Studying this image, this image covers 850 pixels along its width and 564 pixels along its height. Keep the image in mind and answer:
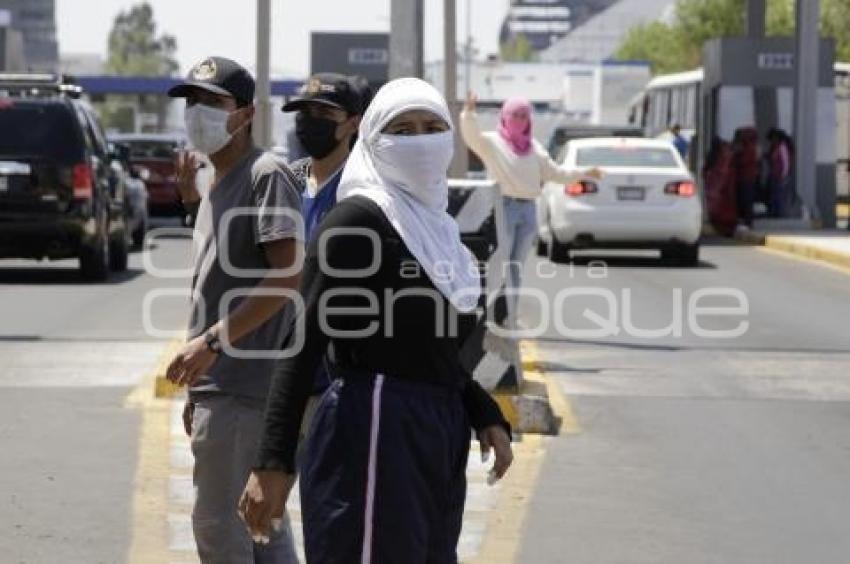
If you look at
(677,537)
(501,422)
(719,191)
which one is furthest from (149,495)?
(719,191)

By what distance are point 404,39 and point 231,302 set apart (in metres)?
12.1

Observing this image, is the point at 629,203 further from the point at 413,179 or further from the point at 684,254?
the point at 413,179

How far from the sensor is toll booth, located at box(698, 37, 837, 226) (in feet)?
130

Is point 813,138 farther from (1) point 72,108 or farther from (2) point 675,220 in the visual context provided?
A: (1) point 72,108

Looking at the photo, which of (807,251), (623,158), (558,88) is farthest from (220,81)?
(558,88)

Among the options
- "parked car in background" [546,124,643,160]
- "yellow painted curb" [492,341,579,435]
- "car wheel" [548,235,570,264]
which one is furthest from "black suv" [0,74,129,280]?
"parked car in background" [546,124,643,160]

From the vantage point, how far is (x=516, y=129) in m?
16.1

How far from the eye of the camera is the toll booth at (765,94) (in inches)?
1555

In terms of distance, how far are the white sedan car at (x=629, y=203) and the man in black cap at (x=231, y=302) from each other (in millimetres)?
21307

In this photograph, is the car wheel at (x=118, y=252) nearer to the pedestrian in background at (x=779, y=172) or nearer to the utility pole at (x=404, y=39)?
the utility pole at (x=404, y=39)

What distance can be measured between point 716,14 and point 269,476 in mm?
101991

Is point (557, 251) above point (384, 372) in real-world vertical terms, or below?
below

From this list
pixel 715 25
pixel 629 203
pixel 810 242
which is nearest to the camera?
pixel 629 203

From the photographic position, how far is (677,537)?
938 cm
